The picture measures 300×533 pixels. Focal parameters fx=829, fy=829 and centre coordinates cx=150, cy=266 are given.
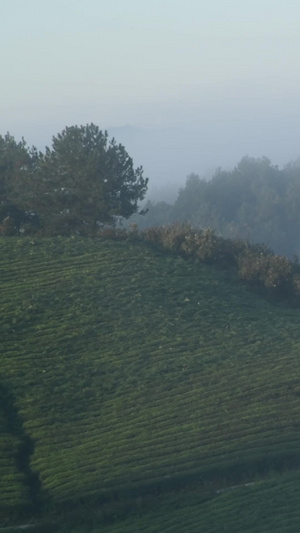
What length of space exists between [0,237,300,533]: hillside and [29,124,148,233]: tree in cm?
726

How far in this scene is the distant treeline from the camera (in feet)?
219

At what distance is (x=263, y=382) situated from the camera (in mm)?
13656

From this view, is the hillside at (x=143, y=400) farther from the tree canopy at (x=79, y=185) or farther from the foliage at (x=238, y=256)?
the tree canopy at (x=79, y=185)

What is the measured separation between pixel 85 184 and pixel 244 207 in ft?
146

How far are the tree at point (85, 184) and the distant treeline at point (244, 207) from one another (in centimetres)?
3482

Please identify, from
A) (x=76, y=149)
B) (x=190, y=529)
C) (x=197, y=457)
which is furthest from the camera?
(x=76, y=149)

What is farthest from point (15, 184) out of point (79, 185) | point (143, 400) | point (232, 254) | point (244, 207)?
point (244, 207)

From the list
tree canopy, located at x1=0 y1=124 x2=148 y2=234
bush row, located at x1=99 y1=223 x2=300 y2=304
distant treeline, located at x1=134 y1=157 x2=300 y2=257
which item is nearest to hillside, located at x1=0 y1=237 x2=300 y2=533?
bush row, located at x1=99 y1=223 x2=300 y2=304

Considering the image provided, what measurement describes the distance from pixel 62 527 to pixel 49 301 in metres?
7.50

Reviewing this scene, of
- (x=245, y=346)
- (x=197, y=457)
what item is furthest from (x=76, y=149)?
(x=197, y=457)

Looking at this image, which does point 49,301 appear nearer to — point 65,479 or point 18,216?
point 65,479

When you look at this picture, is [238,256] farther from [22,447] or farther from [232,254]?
[22,447]

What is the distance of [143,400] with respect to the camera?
43.2 ft

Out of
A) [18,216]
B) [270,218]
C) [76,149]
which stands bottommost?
[270,218]
